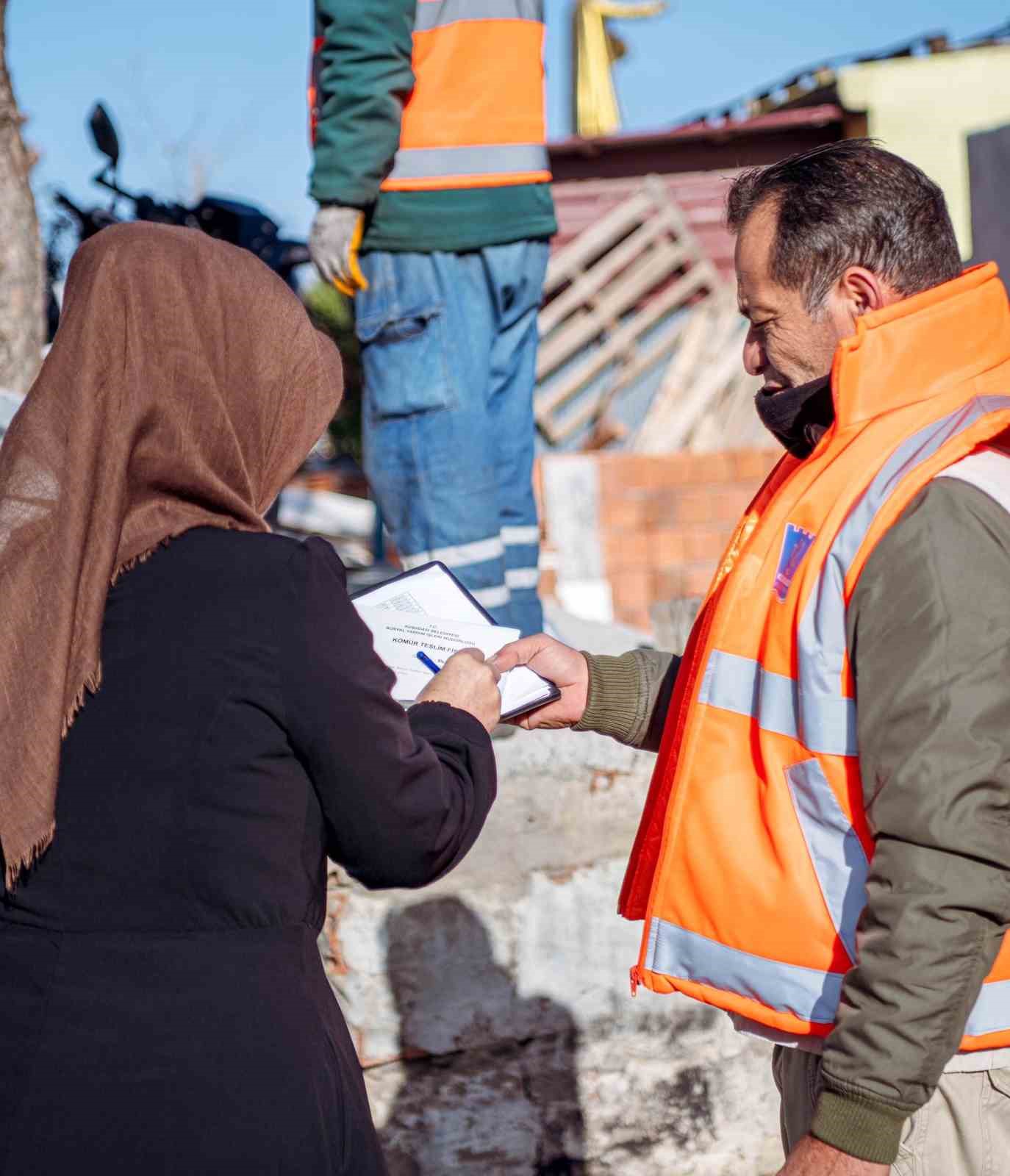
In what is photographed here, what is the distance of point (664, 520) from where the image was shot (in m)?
6.34

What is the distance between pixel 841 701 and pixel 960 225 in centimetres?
1219

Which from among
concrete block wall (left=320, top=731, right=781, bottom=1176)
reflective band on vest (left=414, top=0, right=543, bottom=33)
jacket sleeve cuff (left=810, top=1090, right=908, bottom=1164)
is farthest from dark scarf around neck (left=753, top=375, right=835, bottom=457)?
reflective band on vest (left=414, top=0, right=543, bottom=33)

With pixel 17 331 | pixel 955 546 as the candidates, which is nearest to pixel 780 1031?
pixel 955 546

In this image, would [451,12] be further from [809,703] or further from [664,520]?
[664,520]

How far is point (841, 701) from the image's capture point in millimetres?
1599

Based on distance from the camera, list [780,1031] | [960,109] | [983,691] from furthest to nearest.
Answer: [960,109]
[780,1031]
[983,691]

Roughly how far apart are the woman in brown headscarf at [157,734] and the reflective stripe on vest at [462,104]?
1787mm

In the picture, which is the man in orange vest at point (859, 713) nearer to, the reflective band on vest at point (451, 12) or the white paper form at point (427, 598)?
the white paper form at point (427, 598)

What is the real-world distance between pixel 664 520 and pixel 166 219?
2736 millimetres

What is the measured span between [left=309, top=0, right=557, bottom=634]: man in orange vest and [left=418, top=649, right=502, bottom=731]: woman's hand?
122cm

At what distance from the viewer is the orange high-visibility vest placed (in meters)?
1.60

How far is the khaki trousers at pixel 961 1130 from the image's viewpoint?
1.68 m

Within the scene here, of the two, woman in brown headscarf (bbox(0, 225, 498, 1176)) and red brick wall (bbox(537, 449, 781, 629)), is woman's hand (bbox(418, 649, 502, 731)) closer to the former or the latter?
woman in brown headscarf (bbox(0, 225, 498, 1176))

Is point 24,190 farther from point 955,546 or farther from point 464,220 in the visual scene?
point 955,546
